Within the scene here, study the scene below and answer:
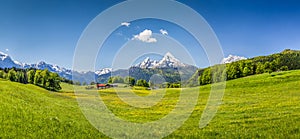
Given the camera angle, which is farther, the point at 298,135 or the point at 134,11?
the point at 134,11

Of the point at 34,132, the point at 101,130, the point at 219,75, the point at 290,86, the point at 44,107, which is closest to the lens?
the point at 34,132

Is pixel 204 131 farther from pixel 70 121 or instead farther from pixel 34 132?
pixel 34 132

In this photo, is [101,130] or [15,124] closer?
[15,124]

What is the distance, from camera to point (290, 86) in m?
45.6

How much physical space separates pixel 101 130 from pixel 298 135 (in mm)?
11463

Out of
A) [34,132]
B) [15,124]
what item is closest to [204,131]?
[34,132]

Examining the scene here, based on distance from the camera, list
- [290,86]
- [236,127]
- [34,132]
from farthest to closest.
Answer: [290,86] → [236,127] → [34,132]

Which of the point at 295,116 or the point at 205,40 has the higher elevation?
the point at 205,40

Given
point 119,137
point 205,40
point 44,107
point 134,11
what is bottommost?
point 119,137

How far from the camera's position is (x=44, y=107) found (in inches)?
851

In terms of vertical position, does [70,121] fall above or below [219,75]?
below

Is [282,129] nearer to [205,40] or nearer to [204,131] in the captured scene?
[204,131]

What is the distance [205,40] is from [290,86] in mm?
34446

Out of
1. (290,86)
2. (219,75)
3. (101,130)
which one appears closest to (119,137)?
(101,130)
